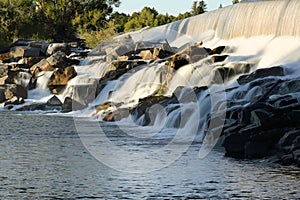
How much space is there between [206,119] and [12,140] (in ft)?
22.3

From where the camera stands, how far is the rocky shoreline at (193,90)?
2025 cm

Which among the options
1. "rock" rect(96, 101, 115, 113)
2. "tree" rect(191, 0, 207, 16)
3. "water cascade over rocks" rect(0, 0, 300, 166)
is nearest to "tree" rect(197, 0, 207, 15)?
"tree" rect(191, 0, 207, 16)

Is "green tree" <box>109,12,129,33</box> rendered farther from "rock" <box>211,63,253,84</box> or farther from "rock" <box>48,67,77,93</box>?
"rock" <box>211,63,253,84</box>

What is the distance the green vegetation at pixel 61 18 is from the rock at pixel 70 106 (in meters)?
35.7

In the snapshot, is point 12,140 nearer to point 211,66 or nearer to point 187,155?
point 187,155

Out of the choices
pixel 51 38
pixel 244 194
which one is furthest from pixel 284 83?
pixel 51 38

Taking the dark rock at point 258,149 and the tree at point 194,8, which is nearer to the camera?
the dark rock at point 258,149

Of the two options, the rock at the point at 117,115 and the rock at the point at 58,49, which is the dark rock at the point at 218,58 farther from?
the rock at the point at 58,49

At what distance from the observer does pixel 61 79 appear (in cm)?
4894

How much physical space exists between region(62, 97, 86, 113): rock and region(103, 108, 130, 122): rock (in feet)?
23.0

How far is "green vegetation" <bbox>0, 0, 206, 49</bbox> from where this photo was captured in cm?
7888

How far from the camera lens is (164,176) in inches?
667

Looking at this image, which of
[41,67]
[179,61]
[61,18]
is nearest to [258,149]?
[179,61]

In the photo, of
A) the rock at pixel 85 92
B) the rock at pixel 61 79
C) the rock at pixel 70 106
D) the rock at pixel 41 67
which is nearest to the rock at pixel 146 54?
the rock at pixel 85 92
